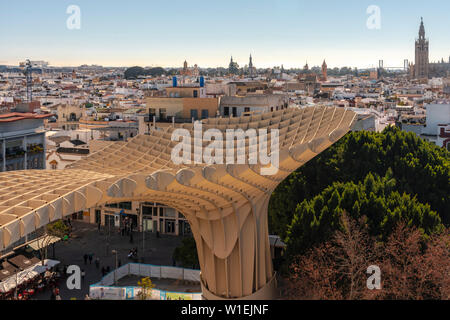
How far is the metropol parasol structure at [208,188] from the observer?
12586 millimetres

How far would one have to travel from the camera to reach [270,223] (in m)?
30.6

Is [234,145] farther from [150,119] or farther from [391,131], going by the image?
[150,119]

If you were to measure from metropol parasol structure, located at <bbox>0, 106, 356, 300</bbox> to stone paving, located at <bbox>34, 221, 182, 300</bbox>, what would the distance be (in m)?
8.82

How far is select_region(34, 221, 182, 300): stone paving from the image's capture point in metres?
30.8

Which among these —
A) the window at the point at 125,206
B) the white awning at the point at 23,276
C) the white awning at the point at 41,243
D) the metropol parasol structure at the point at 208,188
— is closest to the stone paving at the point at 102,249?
the white awning at the point at 23,276

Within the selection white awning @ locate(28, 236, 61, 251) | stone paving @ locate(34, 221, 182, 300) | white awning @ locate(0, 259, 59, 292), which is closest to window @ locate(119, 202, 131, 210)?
stone paving @ locate(34, 221, 182, 300)

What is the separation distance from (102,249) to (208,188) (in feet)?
65.2

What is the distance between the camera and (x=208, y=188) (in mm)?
17344

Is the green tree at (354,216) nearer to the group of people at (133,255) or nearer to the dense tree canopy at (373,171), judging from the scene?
the dense tree canopy at (373,171)

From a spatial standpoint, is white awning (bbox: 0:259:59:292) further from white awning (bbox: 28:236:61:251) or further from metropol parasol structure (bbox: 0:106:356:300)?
metropol parasol structure (bbox: 0:106:356:300)

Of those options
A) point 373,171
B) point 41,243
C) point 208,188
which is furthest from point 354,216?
point 41,243

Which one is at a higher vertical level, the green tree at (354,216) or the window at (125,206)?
the green tree at (354,216)

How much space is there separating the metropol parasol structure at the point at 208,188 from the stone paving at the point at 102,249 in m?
8.82
